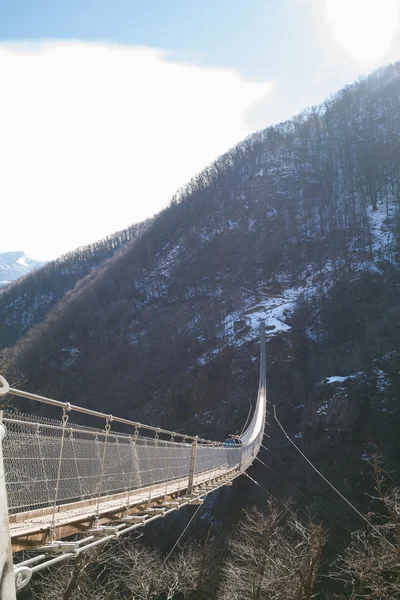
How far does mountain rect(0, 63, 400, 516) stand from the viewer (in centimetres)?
3538

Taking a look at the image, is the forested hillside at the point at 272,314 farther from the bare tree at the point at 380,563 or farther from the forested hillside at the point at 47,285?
the forested hillside at the point at 47,285

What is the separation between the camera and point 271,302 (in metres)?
56.2

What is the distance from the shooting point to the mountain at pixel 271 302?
1393 inches

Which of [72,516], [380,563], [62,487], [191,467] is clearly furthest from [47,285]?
[72,516]

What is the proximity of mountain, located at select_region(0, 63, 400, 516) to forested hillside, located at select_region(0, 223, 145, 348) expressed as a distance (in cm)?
137

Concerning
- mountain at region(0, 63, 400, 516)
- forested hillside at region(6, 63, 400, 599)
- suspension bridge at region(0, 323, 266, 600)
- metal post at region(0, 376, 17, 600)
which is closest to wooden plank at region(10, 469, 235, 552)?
suspension bridge at region(0, 323, 266, 600)

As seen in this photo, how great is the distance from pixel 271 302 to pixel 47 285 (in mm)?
67154

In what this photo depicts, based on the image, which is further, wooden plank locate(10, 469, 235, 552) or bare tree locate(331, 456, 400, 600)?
bare tree locate(331, 456, 400, 600)

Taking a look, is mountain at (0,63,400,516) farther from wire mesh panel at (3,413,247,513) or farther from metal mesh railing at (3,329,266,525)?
wire mesh panel at (3,413,247,513)

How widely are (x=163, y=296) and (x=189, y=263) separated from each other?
7.20 meters

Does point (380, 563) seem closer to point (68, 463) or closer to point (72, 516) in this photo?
point (72, 516)

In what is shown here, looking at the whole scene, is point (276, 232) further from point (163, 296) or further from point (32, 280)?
point (32, 280)

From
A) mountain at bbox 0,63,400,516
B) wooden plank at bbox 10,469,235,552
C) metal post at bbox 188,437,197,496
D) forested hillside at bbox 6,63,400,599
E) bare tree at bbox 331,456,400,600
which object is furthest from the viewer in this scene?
mountain at bbox 0,63,400,516

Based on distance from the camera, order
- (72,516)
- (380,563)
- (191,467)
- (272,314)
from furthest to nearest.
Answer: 1. (272,314)
2. (191,467)
3. (380,563)
4. (72,516)
